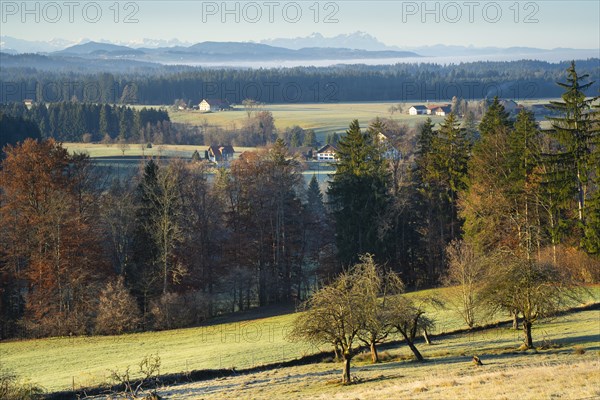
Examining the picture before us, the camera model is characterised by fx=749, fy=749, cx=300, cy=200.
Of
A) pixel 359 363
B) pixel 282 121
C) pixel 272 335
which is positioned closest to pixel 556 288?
pixel 359 363

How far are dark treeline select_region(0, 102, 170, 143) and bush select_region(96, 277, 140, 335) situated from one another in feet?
265

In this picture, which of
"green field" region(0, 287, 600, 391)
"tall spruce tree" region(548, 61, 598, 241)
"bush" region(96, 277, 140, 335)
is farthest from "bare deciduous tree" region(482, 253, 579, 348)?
"bush" region(96, 277, 140, 335)

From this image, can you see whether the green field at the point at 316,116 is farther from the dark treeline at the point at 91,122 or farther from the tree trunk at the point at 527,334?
the tree trunk at the point at 527,334

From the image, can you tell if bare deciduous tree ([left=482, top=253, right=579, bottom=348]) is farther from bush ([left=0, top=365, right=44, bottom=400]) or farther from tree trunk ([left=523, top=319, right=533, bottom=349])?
bush ([left=0, top=365, right=44, bottom=400])

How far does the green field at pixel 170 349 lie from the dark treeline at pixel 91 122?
8386 cm

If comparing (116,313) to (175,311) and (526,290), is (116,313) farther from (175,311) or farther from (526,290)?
(526,290)

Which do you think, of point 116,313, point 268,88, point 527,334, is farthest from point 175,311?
point 268,88

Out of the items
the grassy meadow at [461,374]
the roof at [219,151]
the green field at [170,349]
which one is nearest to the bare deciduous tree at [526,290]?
the grassy meadow at [461,374]

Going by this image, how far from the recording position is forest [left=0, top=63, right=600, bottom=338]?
4578 cm

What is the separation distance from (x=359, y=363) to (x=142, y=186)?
22912mm

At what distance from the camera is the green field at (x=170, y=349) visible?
109 ft

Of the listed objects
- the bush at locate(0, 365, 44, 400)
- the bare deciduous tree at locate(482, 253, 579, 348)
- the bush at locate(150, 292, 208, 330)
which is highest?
the bare deciduous tree at locate(482, 253, 579, 348)

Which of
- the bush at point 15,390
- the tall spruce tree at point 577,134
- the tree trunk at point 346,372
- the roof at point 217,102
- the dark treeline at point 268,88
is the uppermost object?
the dark treeline at point 268,88

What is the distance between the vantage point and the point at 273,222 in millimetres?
54906
